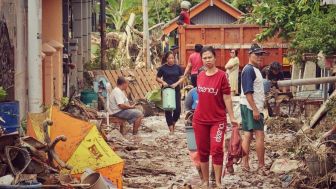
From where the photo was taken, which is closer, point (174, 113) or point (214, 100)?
point (214, 100)

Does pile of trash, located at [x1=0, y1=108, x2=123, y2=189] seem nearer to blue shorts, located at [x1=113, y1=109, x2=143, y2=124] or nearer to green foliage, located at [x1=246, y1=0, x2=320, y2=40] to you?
blue shorts, located at [x1=113, y1=109, x2=143, y2=124]

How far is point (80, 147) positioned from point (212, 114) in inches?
68.3

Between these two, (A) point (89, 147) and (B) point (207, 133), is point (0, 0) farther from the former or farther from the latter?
(B) point (207, 133)

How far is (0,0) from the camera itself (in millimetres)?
12211

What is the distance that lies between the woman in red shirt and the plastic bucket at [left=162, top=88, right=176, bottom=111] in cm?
693

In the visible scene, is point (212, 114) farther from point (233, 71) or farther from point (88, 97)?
point (233, 71)

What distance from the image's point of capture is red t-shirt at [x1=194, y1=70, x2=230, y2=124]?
36.1ft

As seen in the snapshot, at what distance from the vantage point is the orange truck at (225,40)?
26797 mm

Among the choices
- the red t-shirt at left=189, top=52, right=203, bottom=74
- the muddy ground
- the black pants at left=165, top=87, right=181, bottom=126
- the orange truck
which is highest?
the orange truck

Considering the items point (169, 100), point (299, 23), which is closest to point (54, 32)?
point (169, 100)

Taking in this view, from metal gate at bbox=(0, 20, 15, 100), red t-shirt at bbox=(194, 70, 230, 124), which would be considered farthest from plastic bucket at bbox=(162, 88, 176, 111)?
red t-shirt at bbox=(194, 70, 230, 124)

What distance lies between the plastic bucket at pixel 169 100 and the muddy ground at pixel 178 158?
22.7 inches

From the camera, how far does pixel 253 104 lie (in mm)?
12203

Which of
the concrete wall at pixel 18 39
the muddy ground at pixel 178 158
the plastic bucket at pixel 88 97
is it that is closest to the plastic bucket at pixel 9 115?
the muddy ground at pixel 178 158
